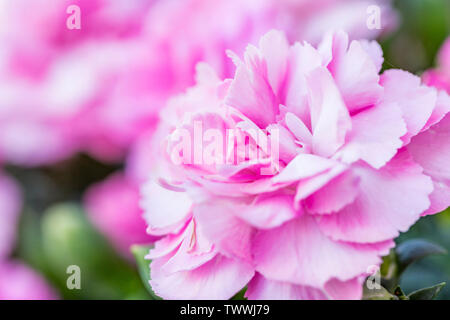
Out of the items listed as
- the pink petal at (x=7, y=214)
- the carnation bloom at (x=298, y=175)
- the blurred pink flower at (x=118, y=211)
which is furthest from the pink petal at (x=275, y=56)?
the pink petal at (x=7, y=214)

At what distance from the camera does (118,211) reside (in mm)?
504

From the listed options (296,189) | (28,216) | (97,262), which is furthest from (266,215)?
(28,216)

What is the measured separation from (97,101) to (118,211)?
9 cm

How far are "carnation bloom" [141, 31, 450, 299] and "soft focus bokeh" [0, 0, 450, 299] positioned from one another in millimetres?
164

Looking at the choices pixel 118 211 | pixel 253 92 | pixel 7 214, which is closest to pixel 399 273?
pixel 253 92

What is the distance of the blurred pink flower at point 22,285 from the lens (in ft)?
1.64

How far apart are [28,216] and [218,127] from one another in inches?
14.4

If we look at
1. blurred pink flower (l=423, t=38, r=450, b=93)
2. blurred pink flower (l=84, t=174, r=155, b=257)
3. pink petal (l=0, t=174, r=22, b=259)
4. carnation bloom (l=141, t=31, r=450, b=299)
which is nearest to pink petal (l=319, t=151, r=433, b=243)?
carnation bloom (l=141, t=31, r=450, b=299)

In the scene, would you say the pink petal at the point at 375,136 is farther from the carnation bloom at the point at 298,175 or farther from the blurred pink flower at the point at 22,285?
the blurred pink flower at the point at 22,285

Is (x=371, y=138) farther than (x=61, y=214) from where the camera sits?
No

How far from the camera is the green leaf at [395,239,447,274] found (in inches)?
12.3

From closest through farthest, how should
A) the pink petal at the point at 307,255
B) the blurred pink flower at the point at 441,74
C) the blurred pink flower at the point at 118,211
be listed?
the pink petal at the point at 307,255 < the blurred pink flower at the point at 441,74 < the blurred pink flower at the point at 118,211
